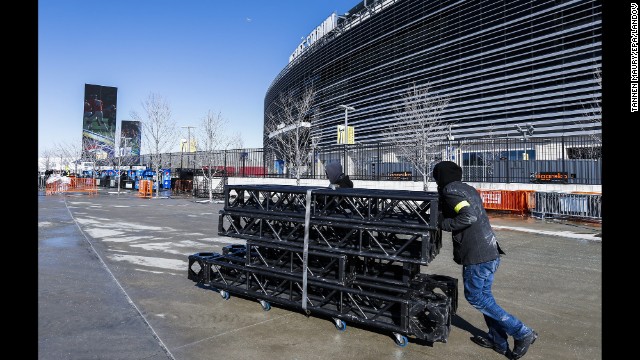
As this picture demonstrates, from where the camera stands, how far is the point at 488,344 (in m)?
4.19

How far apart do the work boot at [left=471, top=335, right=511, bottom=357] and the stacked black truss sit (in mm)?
423

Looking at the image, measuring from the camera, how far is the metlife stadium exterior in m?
35.9

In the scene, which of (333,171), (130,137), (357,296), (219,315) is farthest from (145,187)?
(357,296)

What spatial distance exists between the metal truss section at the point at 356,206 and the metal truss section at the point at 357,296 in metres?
0.76

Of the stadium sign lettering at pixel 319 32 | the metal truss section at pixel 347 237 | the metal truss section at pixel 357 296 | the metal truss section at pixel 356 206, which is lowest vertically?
the metal truss section at pixel 357 296

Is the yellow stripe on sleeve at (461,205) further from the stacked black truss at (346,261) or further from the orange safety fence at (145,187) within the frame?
the orange safety fence at (145,187)

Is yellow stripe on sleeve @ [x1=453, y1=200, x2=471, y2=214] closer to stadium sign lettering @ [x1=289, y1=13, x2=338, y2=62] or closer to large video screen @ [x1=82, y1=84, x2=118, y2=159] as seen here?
large video screen @ [x1=82, y1=84, x2=118, y2=159]

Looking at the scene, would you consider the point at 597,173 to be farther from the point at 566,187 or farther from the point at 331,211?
the point at 331,211

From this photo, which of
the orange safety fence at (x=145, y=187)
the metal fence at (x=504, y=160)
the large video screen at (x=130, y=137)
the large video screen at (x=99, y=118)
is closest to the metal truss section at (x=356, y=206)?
the metal fence at (x=504, y=160)

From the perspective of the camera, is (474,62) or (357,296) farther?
(474,62)

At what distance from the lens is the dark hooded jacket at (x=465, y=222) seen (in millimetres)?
3928

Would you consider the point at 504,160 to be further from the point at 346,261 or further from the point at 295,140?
the point at 346,261

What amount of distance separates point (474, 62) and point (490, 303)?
44671 mm
